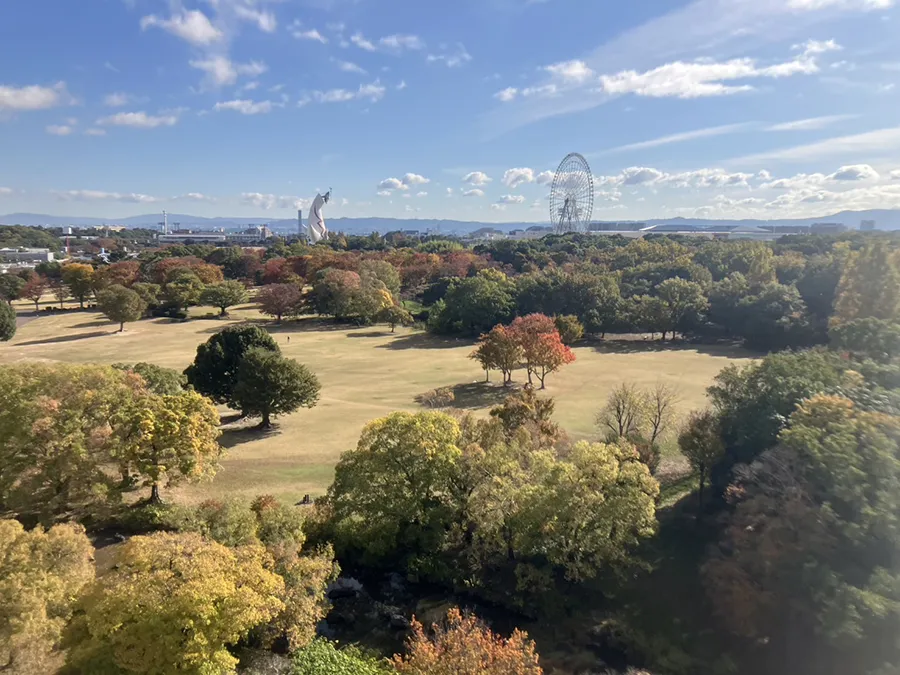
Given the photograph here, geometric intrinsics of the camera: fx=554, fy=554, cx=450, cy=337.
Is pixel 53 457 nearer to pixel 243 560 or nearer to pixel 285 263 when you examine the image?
pixel 243 560

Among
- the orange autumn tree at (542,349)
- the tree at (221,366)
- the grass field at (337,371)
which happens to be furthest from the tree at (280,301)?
the orange autumn tree at (542,349)

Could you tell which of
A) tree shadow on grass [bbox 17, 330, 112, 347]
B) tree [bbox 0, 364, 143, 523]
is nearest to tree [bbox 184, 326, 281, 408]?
tree [bbox 0, 364, 143, 523]

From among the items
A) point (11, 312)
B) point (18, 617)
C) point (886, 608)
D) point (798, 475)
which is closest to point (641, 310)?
point (798, 475)

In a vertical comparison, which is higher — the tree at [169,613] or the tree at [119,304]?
the tree at [119,304]

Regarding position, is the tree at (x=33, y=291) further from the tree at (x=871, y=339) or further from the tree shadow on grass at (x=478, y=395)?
the tree at (x=871, y=339)

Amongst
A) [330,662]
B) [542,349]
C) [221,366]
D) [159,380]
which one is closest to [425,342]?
[542,349]

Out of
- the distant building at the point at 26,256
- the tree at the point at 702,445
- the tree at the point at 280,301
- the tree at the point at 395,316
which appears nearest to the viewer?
Result: the tree at the point at 702,445
